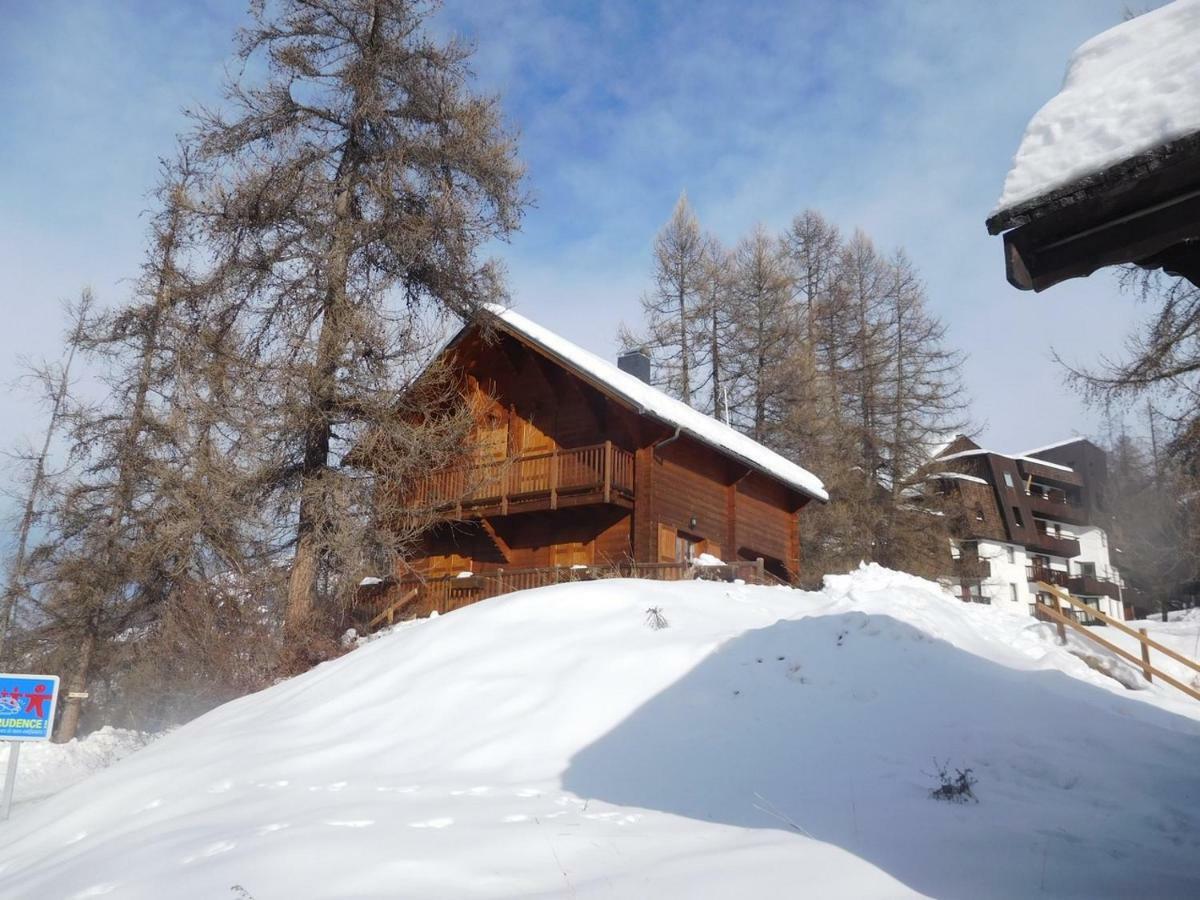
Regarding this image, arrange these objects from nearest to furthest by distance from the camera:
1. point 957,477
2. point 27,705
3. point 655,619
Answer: point 27,705 → point 655,619 → point 957,477

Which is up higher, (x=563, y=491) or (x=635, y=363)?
(x=635, y=363)

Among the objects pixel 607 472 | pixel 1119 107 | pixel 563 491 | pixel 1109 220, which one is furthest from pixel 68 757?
pixel 1119 107

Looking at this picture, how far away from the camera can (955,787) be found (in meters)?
6.64

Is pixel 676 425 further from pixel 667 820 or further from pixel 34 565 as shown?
pixel 34 565

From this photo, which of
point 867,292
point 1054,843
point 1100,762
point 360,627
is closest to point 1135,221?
point 1054,843

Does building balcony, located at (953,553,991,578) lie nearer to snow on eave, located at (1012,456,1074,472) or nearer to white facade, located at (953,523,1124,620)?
white facade, located at (953,523,1124,620)

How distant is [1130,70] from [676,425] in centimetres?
1479

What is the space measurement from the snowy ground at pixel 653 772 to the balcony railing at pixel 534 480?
6.96 m

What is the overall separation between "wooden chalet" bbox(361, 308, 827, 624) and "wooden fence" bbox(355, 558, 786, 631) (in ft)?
0.11

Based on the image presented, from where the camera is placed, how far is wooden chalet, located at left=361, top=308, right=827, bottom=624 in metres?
19.0

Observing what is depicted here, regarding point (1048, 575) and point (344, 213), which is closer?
point (344, 213)

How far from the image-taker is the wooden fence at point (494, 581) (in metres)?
17.0

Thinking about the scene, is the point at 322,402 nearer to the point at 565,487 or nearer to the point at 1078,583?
the point at 565,487

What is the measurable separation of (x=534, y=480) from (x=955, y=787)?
14.9 m
